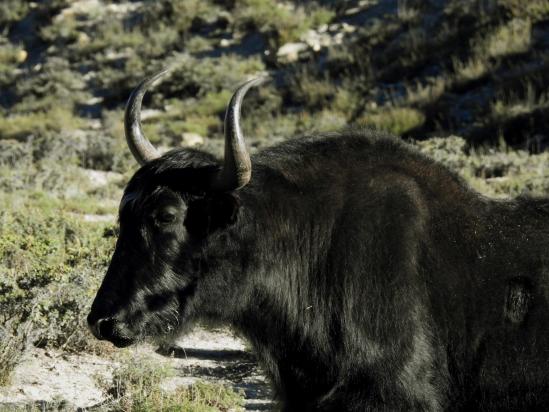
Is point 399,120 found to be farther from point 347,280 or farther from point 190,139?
point 347,280

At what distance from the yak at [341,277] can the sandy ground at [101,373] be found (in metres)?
1.72

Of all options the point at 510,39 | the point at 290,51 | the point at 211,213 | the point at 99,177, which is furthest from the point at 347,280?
the point at 290,51

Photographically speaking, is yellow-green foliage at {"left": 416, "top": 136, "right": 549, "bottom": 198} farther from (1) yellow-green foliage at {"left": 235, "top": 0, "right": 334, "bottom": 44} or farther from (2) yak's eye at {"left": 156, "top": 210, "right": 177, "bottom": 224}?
(1) yellow-green foliage at {"left": 235, "top": 0, "right": 334, "bottom": 44}

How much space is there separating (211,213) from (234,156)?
0.37 m

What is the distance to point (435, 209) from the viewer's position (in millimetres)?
4727

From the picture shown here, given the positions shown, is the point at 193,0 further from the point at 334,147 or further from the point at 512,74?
the point at 334,147

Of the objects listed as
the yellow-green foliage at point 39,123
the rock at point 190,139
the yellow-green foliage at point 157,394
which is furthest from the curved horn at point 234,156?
the yellow-green foliage at point 39,123

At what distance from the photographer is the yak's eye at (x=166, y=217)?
4.52 metres

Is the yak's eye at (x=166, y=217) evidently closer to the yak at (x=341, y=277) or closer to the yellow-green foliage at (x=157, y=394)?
the yak at (x=341, y=277)

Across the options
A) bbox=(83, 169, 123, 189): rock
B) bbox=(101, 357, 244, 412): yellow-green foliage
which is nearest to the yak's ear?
bbox=(101, 357, 244, 412): yellow-green foliage

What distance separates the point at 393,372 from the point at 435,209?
906mm

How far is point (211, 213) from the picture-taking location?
180 inches

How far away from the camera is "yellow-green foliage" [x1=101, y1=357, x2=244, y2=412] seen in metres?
5.94

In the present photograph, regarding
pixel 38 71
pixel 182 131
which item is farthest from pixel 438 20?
pixel 38 71
